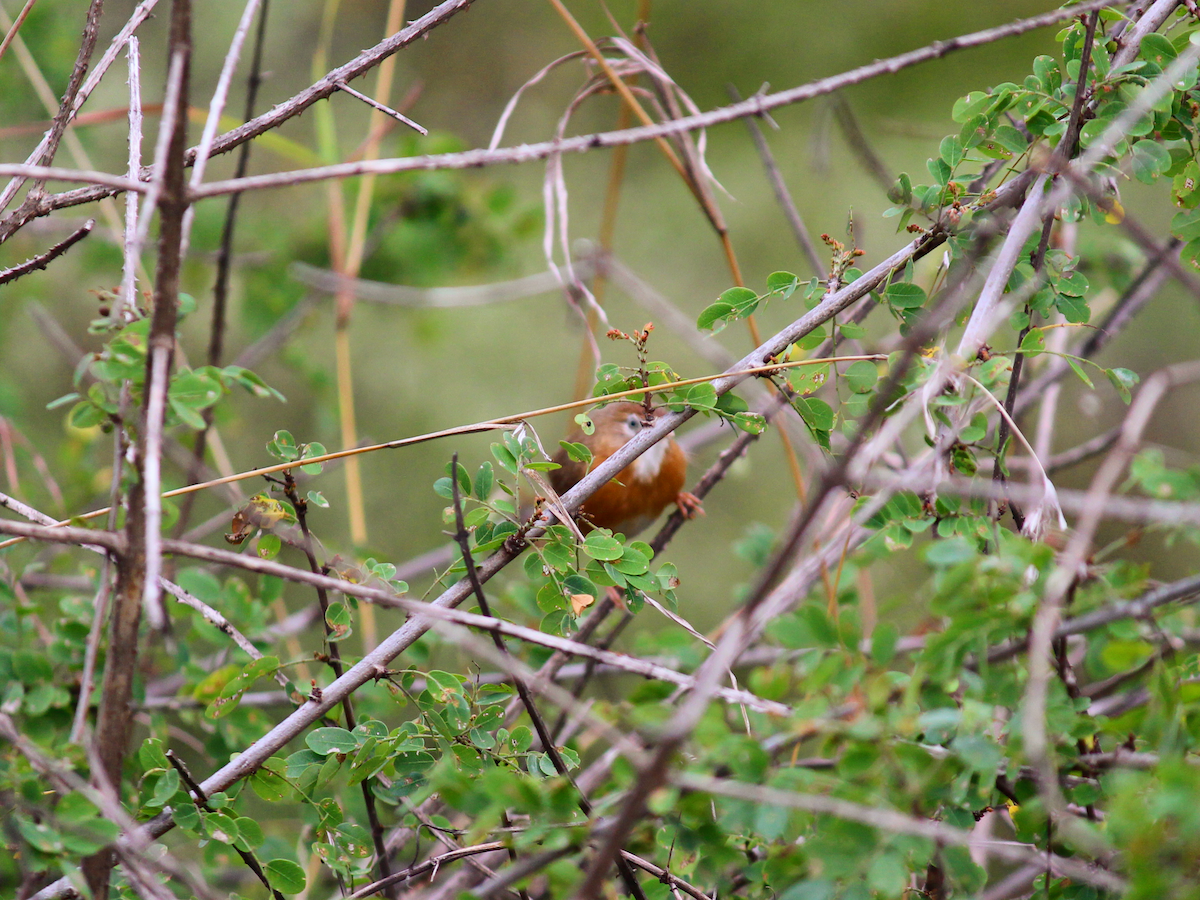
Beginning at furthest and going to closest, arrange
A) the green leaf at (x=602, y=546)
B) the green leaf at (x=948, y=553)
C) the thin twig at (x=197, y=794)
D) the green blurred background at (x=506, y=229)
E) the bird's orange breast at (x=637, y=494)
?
the green blurred background at (x=506, y=229) → the bird's orange breast at (x=637, y=494) → the green leaf at (x=602, y=546) → the thin twig at (x=197, y=794) → the green leaf at (x=948, y=553)

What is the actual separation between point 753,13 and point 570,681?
3770mm

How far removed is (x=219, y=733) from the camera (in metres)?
1.49

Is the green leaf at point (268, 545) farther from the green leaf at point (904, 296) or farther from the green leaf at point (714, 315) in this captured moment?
the green leaf at point (904, 296)

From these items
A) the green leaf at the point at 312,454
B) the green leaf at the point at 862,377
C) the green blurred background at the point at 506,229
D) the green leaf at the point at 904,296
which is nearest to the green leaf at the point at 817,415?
the green leaf at the point at 862,377

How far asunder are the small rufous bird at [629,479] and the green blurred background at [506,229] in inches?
28.5

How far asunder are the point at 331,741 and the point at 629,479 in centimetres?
146

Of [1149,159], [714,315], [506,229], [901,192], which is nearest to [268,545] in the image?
[714,315]

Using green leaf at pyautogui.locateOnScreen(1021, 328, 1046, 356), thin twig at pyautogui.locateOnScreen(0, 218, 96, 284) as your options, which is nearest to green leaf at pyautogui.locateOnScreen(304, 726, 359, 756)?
thin twig at pyautogui.locateOnScreen(0, 218, 96, 284)

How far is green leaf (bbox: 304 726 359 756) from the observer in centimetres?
111

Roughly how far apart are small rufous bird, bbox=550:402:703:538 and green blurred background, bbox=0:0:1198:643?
2.38ft

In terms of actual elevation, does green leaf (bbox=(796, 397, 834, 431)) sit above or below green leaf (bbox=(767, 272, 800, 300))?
below

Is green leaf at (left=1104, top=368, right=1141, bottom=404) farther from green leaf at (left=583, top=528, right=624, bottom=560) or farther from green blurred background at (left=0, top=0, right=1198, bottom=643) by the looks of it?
green blurred background at (left=0, top=0, right=1198, bottom=643)

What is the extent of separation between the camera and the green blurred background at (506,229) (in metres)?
3.02

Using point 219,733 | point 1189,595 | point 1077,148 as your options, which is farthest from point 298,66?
point 1189,595
